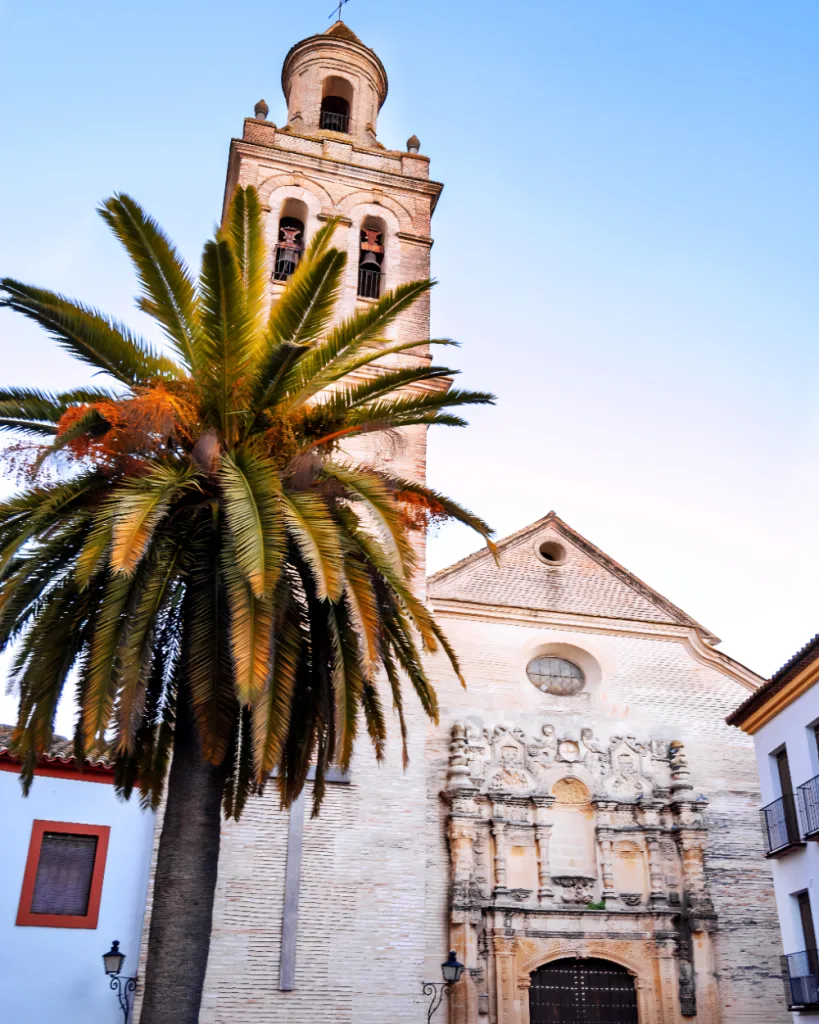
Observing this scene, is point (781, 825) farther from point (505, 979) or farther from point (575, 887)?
point (505, 979)

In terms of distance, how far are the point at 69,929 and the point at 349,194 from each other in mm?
15394

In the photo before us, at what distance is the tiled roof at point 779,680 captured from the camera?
49.4ft

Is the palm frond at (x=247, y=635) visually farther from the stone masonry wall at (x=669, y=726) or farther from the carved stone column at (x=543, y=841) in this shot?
the carved stone column at (x=543, y=841)

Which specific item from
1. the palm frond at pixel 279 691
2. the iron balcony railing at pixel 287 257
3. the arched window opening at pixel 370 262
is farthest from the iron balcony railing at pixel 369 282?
the palm frond at pixel 279 691

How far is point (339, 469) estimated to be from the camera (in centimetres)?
993

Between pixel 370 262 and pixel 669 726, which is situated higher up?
pixel 370 262

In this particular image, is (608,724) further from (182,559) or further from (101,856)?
(182,559)

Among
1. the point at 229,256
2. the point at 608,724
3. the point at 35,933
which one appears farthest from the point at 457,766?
the point at 229,256

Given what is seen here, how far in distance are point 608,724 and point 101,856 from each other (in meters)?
8.78

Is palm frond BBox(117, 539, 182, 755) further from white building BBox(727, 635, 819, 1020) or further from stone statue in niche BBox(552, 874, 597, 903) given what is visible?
stone statue in niche BBox(552, 874, 597, 903)

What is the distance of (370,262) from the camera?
22.2m

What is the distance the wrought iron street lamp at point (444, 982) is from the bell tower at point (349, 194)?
915 cm

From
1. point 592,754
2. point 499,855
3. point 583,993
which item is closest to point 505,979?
point 583,993

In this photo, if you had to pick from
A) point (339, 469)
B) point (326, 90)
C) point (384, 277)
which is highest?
point (326, 90)
